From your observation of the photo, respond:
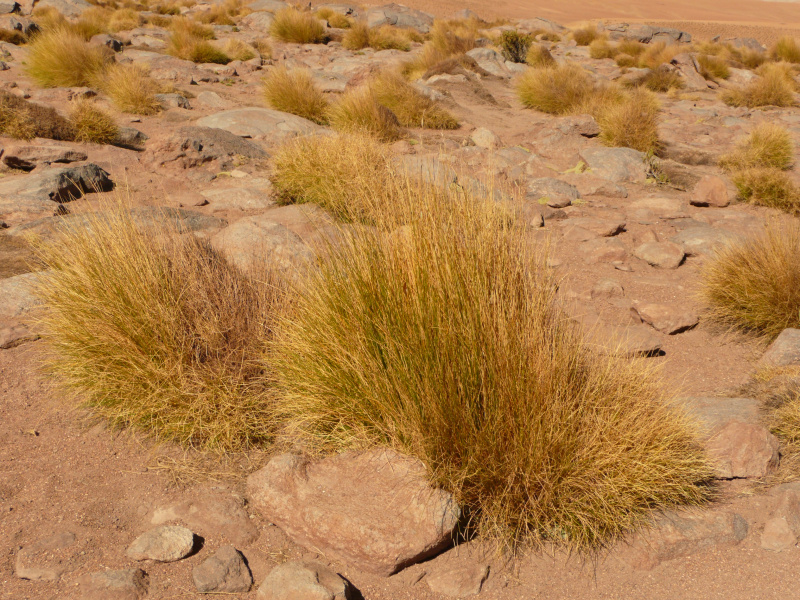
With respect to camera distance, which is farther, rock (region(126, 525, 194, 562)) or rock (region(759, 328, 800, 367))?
rock (region(759, 328, 800, 367))

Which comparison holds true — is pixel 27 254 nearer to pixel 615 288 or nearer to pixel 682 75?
pixel 615 288

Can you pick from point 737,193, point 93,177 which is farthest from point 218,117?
point 737,193

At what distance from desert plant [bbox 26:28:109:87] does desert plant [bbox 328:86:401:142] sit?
4.11 meters

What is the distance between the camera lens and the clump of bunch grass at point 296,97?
9.22 meters

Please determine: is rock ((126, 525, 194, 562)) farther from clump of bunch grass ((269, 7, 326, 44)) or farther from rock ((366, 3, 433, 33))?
rock ((366, 3, 433, 33))

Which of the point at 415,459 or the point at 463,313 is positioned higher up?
the point at 463,313

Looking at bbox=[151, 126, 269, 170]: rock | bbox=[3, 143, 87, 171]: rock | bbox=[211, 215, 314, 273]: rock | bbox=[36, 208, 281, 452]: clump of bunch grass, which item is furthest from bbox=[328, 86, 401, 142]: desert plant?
bbox=[36, 208, 281, 452]: clump of bunch grass

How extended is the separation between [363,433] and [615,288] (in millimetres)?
2919

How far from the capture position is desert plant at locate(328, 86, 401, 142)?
26.2ft

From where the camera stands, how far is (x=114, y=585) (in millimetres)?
2191

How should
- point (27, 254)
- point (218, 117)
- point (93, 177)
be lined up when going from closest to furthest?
point (27, 254), point (93, 177), point (218, 117)

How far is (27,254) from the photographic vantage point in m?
4.55

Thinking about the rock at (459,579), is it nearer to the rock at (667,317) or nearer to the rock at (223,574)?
the rock at (223,574)

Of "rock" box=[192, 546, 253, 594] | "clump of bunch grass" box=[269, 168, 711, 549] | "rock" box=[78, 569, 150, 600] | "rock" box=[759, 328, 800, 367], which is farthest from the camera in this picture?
"rock" box=[759, 328, 800, 367]
